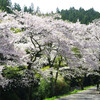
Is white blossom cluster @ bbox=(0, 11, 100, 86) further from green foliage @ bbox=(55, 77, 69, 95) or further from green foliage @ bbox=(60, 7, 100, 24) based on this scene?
green foliage @ bbox=(60, 7, 100, 24)

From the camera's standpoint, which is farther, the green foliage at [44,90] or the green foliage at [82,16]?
the green foliage at [82,16]

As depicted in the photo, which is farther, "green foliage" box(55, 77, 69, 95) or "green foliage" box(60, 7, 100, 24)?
"green foliage" box(60, 7, 100, 24)

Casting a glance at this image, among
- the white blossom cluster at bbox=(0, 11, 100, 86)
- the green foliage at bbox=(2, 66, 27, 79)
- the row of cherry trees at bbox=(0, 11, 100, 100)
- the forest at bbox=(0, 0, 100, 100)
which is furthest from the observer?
the green foliage at bbox=(2, 66, 27, 79)

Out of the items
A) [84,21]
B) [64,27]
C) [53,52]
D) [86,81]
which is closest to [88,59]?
[53,52]

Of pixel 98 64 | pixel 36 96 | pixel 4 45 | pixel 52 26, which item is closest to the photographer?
pixel 4 45

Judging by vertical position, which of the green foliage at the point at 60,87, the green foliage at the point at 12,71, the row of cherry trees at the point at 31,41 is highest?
the row of cherry trees at the point at 31,41

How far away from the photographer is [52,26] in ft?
34.6

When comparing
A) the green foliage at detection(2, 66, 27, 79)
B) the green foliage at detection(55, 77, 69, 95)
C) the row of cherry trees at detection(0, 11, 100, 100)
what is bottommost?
the green foliage at detection(55, 77, 69, 95)

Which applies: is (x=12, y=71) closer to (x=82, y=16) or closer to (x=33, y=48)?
(x=33, y=48)

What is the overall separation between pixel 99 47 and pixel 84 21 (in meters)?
51.2

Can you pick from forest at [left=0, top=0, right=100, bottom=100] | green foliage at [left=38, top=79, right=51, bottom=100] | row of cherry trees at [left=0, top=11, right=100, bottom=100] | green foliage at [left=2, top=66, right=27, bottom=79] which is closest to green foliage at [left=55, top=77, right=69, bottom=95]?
forest at [left=0, top=0, right=100, bottom=100]

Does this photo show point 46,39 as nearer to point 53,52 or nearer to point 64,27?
point 64,27

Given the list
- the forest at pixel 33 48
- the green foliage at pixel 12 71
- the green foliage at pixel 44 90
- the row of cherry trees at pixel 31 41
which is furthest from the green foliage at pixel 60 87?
the green foliage at pixel 12 71

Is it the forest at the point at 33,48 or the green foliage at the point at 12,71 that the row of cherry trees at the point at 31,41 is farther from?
the green foliage at the point at 12,71
